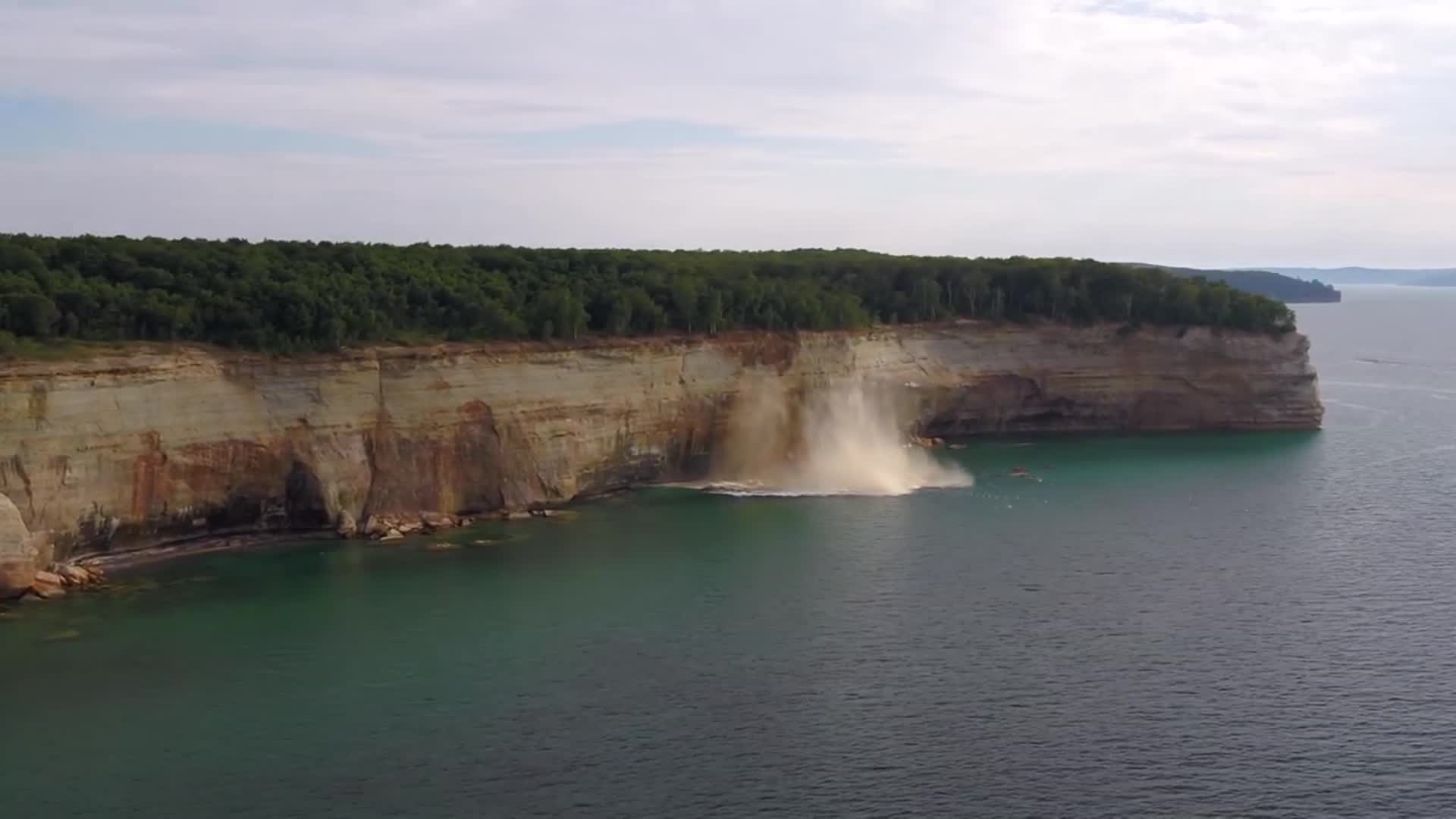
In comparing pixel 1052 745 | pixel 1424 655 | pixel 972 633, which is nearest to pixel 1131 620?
pixel 972 633

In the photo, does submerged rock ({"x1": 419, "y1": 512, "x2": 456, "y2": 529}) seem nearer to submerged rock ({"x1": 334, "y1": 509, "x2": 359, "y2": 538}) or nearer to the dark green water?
the dark green water

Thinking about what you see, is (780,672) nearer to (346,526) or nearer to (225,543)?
(346,526)

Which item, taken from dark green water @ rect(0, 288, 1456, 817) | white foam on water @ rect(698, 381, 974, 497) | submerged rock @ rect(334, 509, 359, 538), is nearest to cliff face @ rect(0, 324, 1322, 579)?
submerged rock @ rect(334, 509, 359, 538)

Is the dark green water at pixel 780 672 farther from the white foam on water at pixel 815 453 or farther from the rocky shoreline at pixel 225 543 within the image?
the white foam on water at pixel 815 453

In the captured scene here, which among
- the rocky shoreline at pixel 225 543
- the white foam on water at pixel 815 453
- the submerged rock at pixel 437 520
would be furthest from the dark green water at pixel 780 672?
the white foam on water at pixel 815 453

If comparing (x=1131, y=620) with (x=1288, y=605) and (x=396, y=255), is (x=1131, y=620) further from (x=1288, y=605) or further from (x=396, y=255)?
(x=396, y=255)
